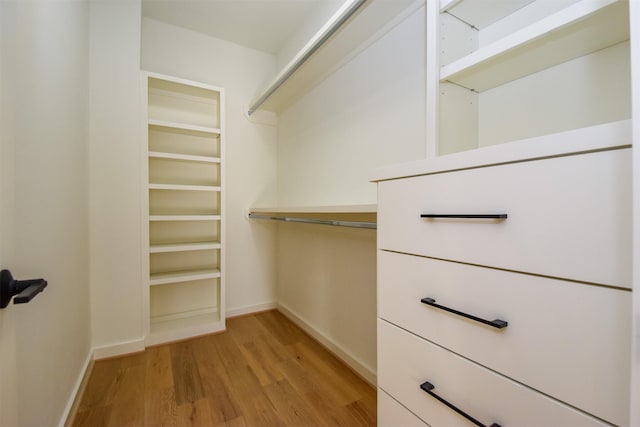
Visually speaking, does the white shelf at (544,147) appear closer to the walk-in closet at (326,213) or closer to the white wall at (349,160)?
the walk-in closet at (326,213)

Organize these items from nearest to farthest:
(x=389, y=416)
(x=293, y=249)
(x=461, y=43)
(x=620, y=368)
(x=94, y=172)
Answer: (x=620, y=368) < (x=389, y=416) < (x=461, y=43) < (x=94, y=172) < (x=293, y=249)

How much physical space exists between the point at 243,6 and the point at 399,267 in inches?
84.5

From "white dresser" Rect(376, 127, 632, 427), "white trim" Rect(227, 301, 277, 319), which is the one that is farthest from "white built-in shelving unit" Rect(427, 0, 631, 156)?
"white trim" Rect(227, 301, 277, 319)

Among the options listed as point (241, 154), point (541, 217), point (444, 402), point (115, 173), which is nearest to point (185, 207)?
point (115, 173)

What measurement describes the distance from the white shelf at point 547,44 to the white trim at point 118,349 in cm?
226

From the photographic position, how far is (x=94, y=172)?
5.37 feet

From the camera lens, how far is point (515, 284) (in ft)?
1.66

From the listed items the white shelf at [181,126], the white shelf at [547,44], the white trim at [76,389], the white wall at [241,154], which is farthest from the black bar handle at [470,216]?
the white wall at [241,154]

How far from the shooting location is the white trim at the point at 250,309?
2291mm

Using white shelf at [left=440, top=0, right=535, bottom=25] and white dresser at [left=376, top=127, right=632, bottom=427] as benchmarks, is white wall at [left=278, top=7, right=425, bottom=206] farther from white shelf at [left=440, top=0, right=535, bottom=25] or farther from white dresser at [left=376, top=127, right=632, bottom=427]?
white dresser at [left=376, top=127, right=632, bottom=427]

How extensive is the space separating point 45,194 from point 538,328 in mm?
1485

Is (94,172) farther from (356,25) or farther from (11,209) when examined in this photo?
(356,25)

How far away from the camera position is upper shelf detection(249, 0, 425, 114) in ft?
3.61

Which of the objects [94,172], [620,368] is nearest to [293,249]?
[94,172]
